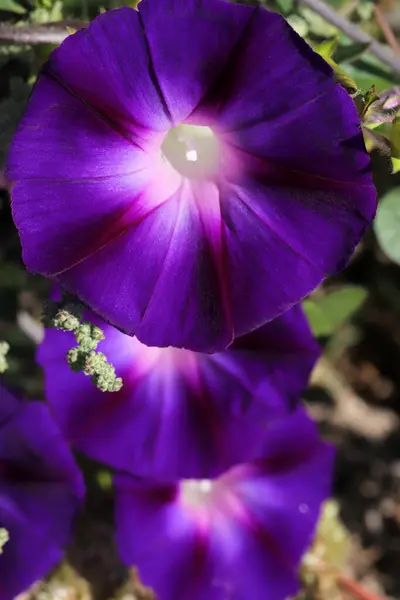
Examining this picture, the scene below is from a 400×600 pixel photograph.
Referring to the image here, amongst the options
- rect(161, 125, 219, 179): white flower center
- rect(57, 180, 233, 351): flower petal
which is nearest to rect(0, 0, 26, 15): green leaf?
rect(161, 125, 219, 179): white flower center

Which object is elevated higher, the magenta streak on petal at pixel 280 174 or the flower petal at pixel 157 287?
the magenta streak on petal at pixel 280 174

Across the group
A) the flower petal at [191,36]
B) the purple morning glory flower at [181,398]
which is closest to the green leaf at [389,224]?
the purple morning glory flower at [181,398]

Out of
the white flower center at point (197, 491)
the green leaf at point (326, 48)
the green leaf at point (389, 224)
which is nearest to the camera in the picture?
the green leaf at point (326, 48)

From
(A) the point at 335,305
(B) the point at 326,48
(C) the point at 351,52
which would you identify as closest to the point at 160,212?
(B) the point at 326,48

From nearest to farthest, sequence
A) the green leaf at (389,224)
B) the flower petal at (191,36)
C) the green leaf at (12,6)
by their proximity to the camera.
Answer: the flower petal at (191,36)
the green leaf at (12,6)
the green leaf at (389,224)

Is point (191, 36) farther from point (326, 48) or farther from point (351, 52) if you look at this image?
point (351, 52)

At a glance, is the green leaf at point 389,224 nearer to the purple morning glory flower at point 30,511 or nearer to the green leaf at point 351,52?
the green leaf at point 351,52
